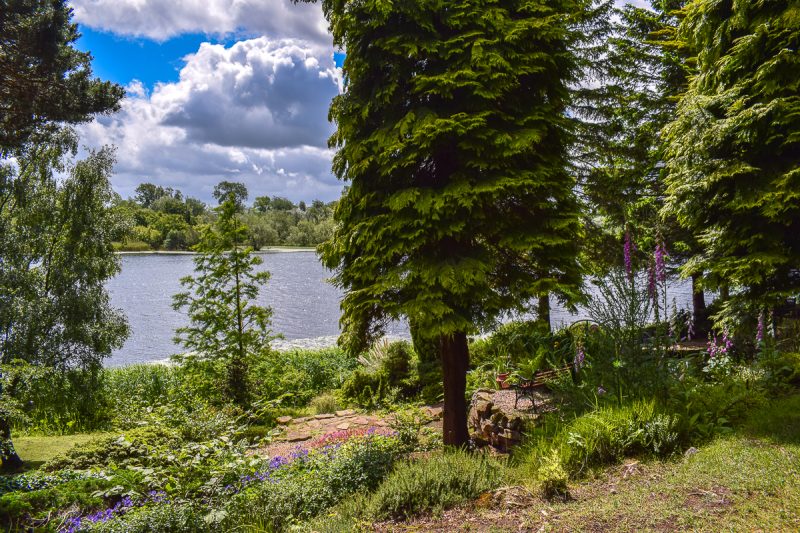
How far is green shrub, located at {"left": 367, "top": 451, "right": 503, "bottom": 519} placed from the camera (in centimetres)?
348

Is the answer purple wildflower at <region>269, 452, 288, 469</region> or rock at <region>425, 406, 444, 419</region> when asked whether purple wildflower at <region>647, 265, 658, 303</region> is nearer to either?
rock at <region>425, 406, 444, 419</region>

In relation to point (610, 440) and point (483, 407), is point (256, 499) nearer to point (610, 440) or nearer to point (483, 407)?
point (483, 407)

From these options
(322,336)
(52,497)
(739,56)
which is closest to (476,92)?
(739,56)

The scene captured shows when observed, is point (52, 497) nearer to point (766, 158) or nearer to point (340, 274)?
point (340, 274)

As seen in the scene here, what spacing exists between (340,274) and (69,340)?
7.58 m

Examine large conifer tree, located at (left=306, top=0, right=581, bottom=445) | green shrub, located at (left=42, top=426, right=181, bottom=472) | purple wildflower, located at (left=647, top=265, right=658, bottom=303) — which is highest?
large conifer tree, located at (left=306, top=0, right=581, bottom=445)

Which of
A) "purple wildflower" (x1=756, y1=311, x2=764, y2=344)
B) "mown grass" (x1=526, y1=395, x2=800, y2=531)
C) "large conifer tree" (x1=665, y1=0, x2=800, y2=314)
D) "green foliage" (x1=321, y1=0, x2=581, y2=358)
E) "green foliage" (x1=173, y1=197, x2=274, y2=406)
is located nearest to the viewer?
"mown grass" (x1=526, y1=395, x2=800, y2=531)

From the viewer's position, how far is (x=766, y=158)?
20.0ft

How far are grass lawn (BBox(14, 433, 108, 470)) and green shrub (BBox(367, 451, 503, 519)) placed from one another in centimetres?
568

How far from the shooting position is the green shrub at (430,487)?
3482 millimetres

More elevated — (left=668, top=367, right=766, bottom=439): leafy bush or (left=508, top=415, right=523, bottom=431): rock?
(left=668, top=367, right=766, bottom=439): leafy bush

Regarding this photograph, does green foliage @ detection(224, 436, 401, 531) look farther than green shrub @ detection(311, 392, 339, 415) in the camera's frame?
No

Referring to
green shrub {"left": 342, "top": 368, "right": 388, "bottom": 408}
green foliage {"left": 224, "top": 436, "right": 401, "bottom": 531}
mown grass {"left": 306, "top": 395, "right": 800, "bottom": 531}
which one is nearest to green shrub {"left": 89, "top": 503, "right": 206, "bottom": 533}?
green foliage {"left": 224, "top": 436, "right": 401, "bottom": 531}

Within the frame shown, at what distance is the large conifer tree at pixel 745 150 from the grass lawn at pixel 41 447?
9897 mm
